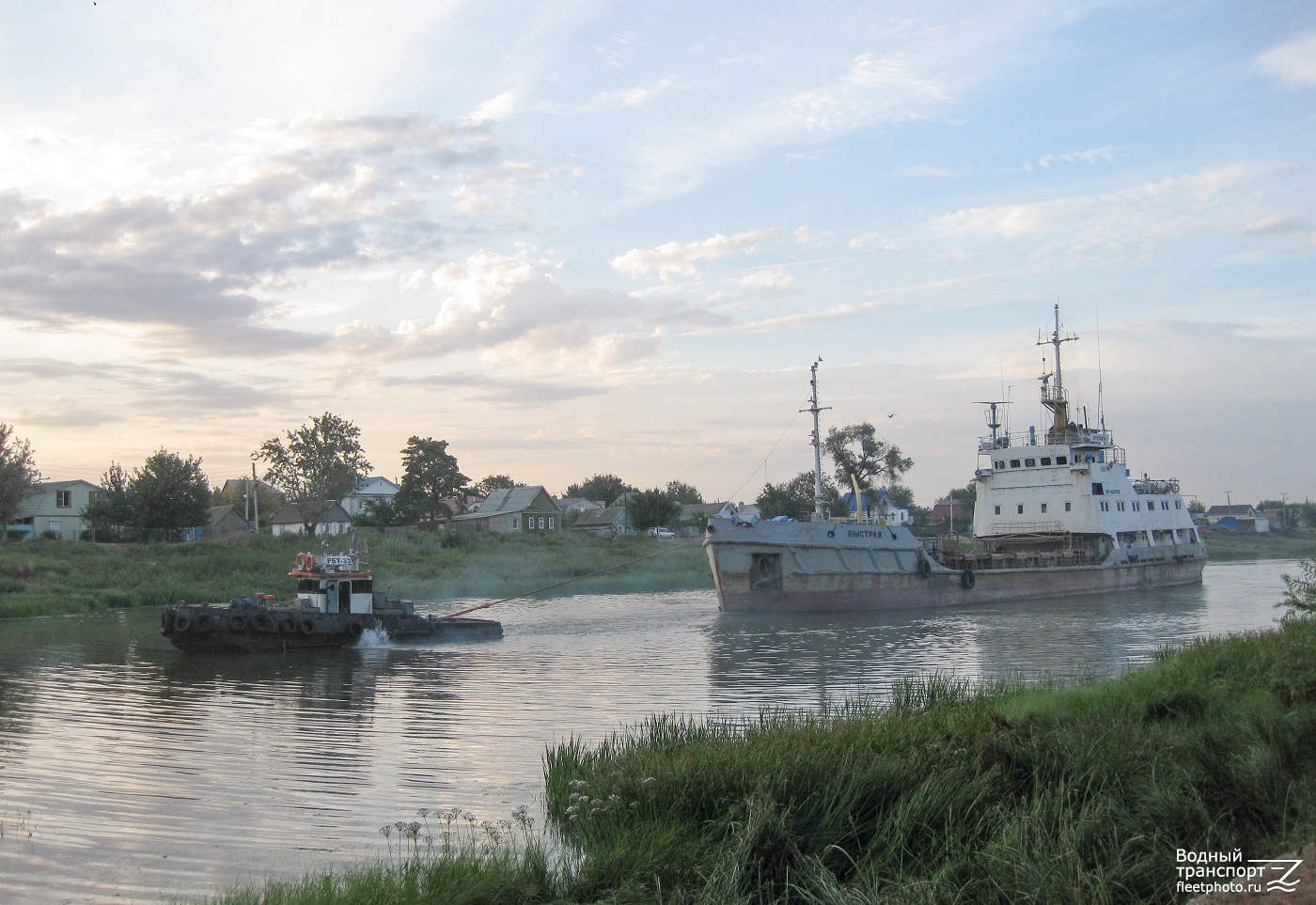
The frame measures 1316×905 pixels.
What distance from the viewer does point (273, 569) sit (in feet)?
142

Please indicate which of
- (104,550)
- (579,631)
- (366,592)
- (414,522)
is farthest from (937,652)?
(414,522)

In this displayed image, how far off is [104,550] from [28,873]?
134 ft

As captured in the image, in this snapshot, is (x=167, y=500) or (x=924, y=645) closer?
(x=924, y=645)

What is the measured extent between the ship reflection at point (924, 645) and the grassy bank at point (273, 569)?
17229 millimetres

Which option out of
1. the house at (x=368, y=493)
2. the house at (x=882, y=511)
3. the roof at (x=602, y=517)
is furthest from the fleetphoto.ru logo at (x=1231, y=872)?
the house at (x=368, y=493)

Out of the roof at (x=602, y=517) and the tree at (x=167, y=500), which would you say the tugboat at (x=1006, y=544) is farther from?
the roof at (x=602, y=517)

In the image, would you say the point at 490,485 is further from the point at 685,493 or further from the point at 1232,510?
the point at 1232,510

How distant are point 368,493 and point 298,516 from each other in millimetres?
19586

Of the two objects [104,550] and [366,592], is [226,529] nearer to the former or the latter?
[104,550]

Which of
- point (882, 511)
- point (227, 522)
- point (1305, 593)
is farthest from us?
point (227, 522)

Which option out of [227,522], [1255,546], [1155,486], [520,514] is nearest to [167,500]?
[227,522]

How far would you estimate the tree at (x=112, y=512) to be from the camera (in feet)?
172

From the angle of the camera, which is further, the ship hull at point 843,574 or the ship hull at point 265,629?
the ship hull at point 843,574

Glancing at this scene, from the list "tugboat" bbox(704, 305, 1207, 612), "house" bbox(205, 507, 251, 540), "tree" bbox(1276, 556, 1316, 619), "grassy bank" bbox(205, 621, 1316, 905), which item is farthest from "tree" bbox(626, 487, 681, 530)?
"grassy bank" bbox(205, 621, 1316, 905)
